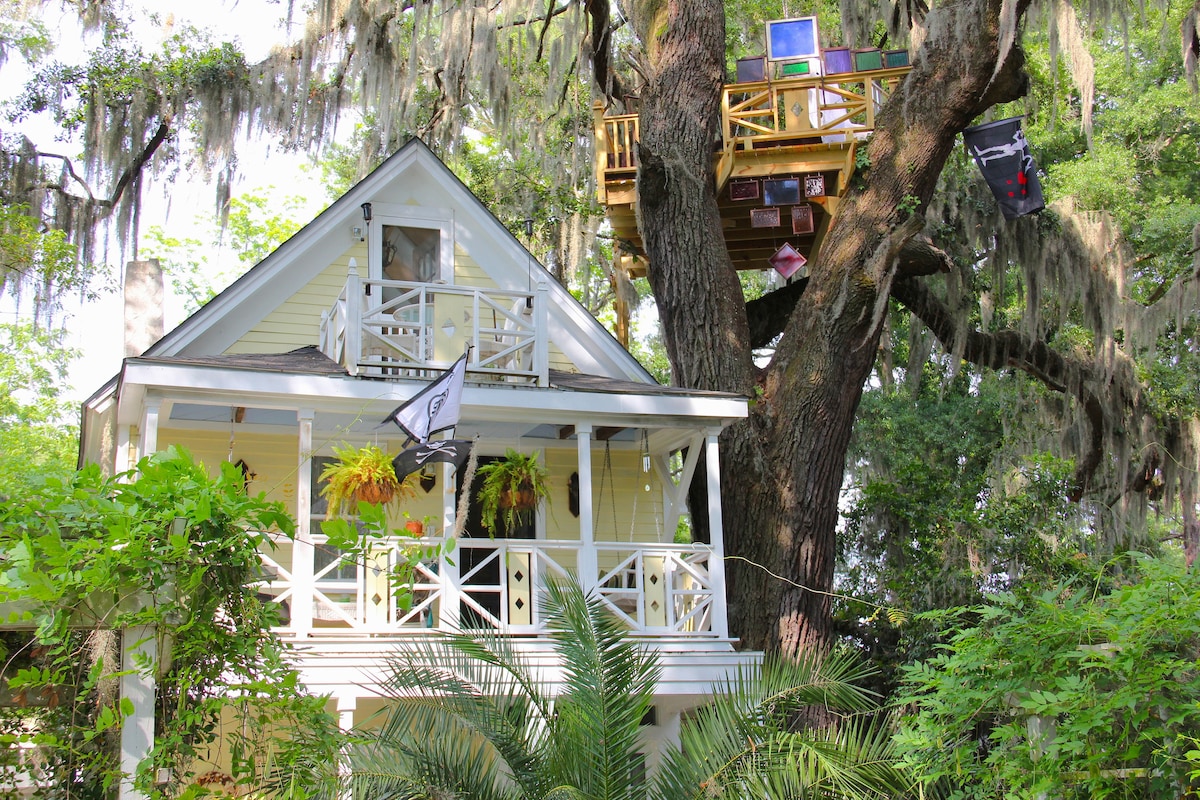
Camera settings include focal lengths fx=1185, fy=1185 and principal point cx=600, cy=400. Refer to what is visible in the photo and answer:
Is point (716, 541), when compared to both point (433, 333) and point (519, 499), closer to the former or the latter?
point (519, 499)

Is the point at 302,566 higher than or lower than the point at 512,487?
lower

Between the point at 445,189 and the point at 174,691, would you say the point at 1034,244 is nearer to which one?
the point at 445,189

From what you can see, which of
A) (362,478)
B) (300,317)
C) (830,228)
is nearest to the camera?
(362,478)

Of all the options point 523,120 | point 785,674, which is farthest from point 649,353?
point 785,674

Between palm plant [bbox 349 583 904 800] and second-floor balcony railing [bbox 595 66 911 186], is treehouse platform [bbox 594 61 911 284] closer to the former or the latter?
second-floor balcony railing [bbox 595 66 911 186]

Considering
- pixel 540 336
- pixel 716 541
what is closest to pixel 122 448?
pixel 540 336

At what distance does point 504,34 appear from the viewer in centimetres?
1761

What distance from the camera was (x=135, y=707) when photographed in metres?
5.86

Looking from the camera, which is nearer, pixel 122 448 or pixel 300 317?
pixel 122 448

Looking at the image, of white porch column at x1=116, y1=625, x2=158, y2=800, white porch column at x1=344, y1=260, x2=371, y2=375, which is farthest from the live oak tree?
white porch column at x1=116, y1=625, x2=158, y2=800

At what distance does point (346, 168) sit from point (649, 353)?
8.46 m

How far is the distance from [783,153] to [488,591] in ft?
20.3

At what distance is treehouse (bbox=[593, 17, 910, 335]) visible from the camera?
518 inches

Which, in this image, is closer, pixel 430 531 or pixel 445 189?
pixel 430 531
